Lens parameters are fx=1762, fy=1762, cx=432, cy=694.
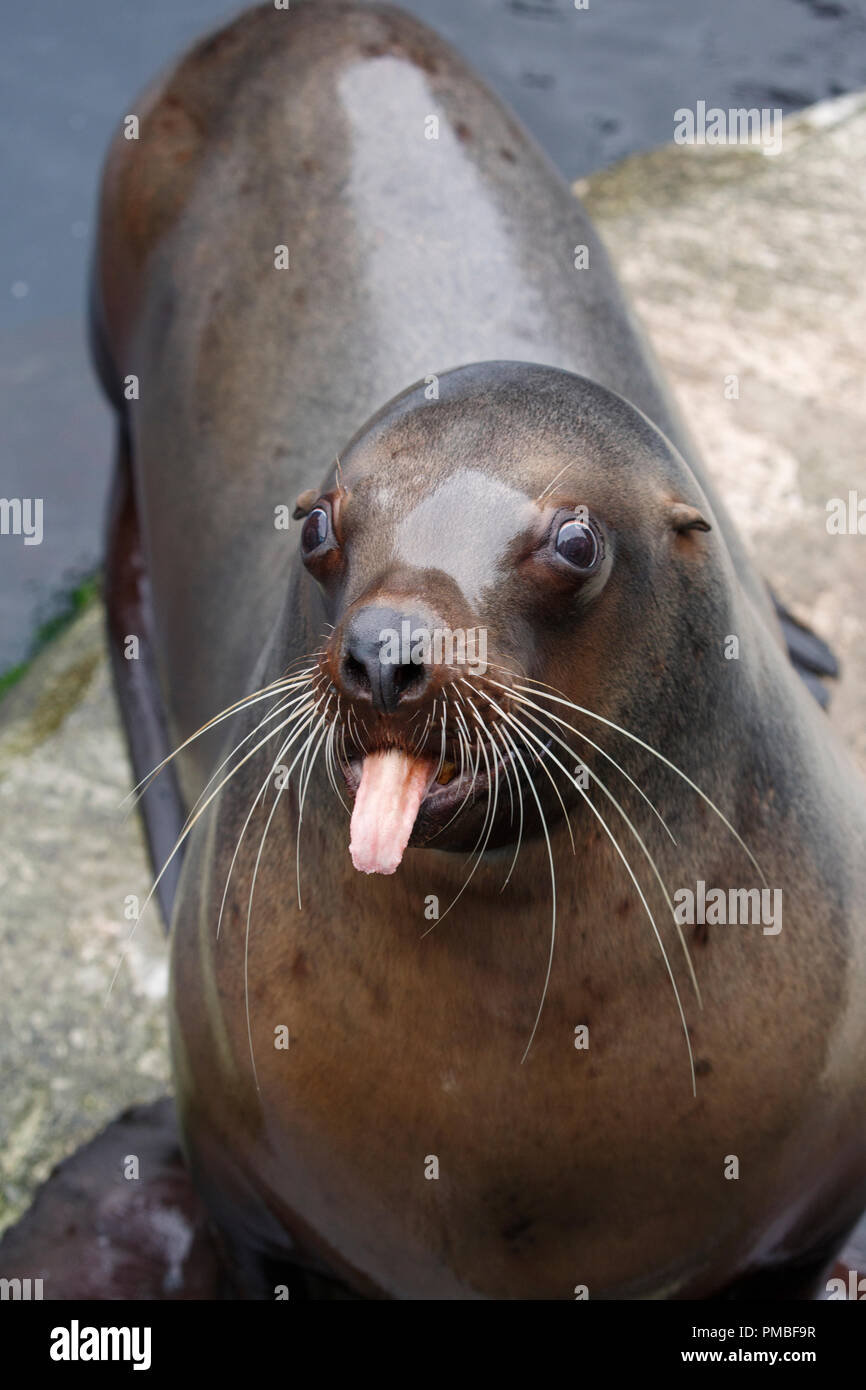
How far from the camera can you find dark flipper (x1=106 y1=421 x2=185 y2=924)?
4766mm

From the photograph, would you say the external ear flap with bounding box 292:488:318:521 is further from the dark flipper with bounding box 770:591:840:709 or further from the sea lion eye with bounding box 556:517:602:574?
the dark flipper with bounding box 770:591:840:709

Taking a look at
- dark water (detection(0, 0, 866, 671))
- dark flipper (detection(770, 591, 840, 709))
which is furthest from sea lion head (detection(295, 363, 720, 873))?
dark water (detection(0, 0, 866, 671))

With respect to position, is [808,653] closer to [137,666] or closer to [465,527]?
[137,666]

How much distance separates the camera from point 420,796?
233 centimetres

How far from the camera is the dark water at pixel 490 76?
9.49 meters

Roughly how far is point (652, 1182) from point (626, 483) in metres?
1.16

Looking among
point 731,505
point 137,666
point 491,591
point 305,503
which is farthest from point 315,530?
point 731,505

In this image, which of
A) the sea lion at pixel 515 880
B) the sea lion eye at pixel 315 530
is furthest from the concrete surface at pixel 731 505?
the sea lion eye at pixel 315 530

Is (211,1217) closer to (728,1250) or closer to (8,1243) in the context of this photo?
(8,1243)

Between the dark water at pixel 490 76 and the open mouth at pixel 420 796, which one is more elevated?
the dark water at pixel 490 76

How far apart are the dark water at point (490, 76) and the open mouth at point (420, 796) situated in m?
6.61

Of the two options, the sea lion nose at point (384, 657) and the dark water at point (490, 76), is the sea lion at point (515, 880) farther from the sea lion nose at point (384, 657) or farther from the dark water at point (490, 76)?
the dark water at point (490, 76)

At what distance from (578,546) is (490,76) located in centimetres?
881

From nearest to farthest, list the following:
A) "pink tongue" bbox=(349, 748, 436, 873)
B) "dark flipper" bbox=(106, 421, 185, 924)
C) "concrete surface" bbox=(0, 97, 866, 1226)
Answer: "pink tongue" bbox=(349, 748, 436, 873)
"concrete surface" bbox=(0, 97, 866, 1226)
"dark flipper" bbox=(106, 421, 185, 924)
